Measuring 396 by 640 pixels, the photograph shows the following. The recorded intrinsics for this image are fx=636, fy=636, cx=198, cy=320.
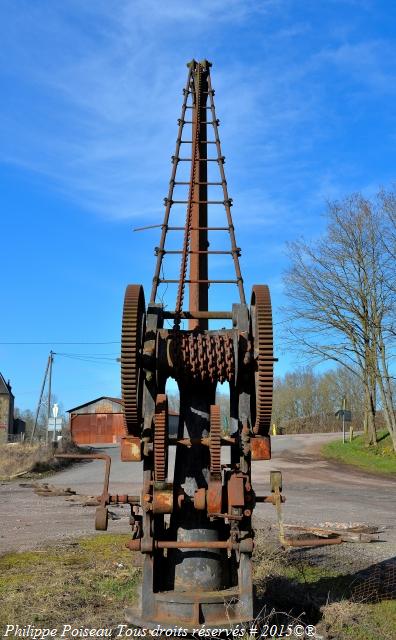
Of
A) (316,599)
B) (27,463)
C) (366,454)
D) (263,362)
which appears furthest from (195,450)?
(366,454)

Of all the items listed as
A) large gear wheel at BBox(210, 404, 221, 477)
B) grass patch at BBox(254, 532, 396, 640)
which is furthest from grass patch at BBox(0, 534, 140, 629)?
large gear wheel at BBox(210, 404, 221, 477)

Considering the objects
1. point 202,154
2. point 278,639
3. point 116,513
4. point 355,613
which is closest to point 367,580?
point 355,613

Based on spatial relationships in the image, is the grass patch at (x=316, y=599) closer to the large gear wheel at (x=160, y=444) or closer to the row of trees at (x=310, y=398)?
the large gear wheel at (x=160, y=444)

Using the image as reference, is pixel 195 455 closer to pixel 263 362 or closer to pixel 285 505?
pixel 263 362

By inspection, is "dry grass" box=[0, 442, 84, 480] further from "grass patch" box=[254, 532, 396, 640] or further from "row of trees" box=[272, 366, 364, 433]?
"row of trees" box=[272, 366, 364, 433]

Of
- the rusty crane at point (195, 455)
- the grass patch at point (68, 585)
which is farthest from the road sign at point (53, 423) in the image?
the rusty crane at point (195, 455)

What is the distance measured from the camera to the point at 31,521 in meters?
12.0

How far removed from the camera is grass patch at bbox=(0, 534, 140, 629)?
5.37 meters

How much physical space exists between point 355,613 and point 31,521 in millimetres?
8136

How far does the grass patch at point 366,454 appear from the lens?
24.4 meters

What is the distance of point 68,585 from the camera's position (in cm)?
640

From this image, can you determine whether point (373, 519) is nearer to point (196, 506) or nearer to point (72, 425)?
point (196, 506)

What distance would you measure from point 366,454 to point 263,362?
79.8 feet

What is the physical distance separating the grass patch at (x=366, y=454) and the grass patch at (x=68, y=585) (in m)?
17.1
